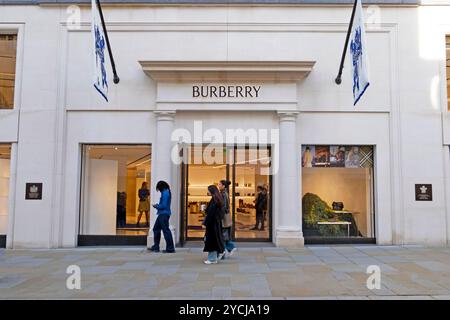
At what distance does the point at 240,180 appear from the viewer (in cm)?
1113

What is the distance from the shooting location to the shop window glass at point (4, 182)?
1077cm

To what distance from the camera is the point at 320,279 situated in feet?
22.6

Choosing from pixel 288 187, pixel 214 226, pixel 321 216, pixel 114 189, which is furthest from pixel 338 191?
pixel 114 189

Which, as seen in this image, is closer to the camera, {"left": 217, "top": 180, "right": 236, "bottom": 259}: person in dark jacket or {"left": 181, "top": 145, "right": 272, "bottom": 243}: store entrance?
{"left": 217, "top": 180, "right": 236, "bottom": 259}: person in dark jacket

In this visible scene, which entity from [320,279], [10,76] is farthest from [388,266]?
[10,76]

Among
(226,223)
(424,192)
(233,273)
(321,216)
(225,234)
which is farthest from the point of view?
(321,216)

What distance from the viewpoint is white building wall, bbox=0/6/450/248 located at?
1065cm

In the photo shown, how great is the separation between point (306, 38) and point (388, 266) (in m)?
6.47

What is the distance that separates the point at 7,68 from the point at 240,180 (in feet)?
24.5

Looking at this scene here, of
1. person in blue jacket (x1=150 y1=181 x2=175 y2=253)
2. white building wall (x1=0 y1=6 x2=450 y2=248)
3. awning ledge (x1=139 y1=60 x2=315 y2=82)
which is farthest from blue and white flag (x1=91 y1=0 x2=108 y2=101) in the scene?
person in blue jacket (x1=150 y1=181 x2=175 y2=253)

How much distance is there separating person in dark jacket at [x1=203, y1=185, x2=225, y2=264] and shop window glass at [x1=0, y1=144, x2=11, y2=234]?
618 cm

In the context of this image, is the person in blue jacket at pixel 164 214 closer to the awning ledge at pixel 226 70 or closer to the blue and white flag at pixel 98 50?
the blue and white flag at pixel 98 50

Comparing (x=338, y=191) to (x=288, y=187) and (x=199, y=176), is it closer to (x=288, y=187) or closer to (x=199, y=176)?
A: (x=288, y=187)

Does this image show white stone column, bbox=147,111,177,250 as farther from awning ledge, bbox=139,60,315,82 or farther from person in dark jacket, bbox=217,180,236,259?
person in dark jacket, bbox=217,180,236,259
